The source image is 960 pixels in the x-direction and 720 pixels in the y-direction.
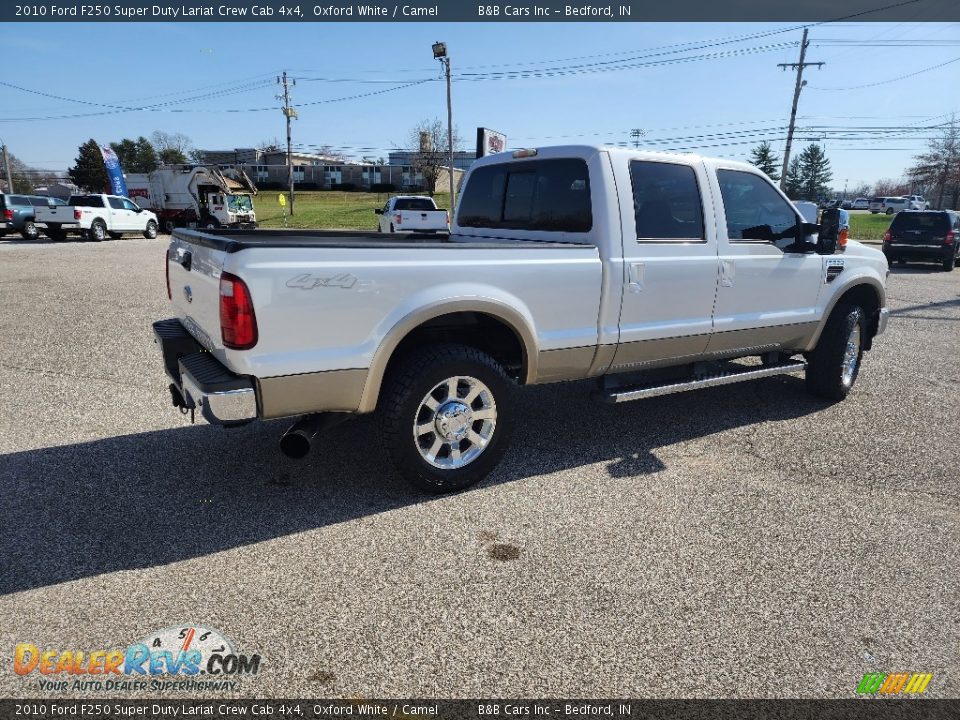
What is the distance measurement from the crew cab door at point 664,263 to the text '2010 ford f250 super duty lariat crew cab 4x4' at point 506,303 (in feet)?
0.04

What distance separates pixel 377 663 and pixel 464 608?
0.47 m

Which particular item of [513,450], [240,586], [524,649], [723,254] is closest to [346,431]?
[513,450]

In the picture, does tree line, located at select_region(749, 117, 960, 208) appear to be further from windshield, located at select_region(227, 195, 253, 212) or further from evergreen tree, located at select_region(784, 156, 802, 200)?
windshield, located at select_region(227, 195, 253, 212)

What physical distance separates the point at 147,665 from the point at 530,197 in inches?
144

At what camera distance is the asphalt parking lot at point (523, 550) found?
7.82ft

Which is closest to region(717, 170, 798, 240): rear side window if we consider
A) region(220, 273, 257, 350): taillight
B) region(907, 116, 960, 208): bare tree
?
region(220, 273, 257, 350): taillight

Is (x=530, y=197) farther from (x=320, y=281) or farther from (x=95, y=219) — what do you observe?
(x=95, y=219)

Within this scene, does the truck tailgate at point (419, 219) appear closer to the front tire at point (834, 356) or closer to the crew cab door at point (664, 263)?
the front tire at point (834, 356)

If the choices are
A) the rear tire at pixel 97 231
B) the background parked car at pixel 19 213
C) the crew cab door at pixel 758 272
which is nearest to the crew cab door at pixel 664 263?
the crew cab door at pixel 758 272

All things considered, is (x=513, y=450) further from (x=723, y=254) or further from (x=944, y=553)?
(x=944, y=553)

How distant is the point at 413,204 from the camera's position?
68.4 feet

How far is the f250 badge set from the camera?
9.74 feet

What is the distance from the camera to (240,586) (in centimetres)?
281

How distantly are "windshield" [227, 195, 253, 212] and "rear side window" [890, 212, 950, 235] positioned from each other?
90.6 ft
